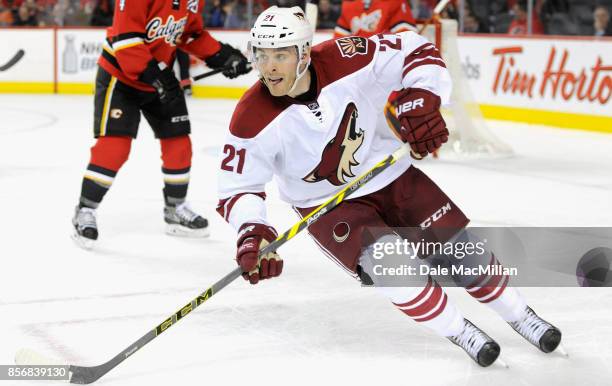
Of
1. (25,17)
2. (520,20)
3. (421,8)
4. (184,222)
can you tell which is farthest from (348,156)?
(25,17)

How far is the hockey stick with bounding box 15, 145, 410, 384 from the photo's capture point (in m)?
2.36

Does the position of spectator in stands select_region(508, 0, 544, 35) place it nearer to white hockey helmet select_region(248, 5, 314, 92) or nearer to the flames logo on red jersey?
the flames logo on red jersey

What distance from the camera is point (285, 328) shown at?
2812 mm

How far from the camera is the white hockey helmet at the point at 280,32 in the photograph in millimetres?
2349

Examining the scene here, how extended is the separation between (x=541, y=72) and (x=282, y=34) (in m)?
5.43

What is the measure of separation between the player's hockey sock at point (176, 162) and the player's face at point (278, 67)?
1636 mm

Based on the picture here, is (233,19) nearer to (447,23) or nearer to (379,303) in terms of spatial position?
(447,23)

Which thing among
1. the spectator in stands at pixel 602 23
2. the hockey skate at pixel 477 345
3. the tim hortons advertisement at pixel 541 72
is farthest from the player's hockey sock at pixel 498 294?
the spectator in stands at pixel 602 23

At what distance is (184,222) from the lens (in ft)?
13.2

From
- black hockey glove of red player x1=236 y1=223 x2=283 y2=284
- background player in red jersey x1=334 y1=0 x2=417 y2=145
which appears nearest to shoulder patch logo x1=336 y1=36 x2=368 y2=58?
black hockey glove of red player x1=236 y1=223 x2=283 y2=284

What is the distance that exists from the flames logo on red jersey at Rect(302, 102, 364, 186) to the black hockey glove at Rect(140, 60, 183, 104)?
134 centimetres

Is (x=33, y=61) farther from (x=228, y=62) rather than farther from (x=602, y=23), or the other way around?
(x=228, y=62)

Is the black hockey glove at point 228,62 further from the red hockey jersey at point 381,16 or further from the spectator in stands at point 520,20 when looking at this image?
the spectator in stands at point 520,20

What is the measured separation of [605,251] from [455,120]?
262 cm
